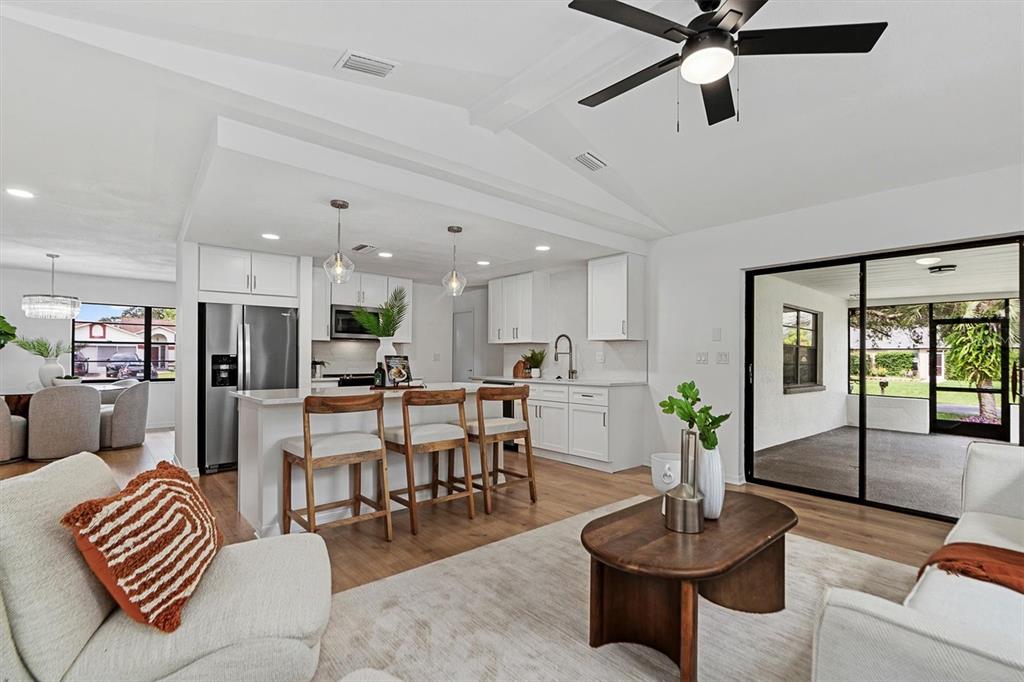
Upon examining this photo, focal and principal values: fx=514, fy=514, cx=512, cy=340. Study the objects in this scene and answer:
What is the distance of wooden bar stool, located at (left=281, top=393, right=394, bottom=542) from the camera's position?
3.02 metres

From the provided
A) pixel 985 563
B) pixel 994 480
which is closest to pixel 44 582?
pixel 985 563

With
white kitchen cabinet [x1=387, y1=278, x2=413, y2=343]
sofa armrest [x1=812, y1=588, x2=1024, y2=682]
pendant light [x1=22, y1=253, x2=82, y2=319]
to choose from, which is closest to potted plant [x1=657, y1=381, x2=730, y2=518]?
sofa armrest [x1=812, y1=588, x2=1024, y2=682]

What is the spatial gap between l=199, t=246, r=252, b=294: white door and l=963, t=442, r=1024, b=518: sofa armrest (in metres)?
5.79

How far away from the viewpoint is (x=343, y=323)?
629 centimetres

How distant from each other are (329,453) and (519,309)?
3.95 metres

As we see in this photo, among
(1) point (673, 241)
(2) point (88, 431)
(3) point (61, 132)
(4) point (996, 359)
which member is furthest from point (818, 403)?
(2) point (88, 431)

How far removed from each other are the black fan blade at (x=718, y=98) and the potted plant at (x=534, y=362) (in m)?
4.16

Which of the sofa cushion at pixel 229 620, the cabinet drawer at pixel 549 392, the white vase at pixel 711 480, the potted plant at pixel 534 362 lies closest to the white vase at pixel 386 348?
the potted plant at pixel 534 362

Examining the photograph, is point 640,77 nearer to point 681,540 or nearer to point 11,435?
point 681,540

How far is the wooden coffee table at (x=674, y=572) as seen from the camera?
5.84ft

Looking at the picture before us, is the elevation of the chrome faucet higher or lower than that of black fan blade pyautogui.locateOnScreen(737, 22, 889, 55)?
lower

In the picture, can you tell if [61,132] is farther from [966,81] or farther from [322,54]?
[966,81]

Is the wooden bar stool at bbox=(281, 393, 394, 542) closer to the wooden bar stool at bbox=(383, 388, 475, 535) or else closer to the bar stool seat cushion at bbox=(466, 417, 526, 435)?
the wooden bar stool at bbox=(383, 388, 475, 535)

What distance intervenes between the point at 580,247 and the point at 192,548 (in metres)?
4.26
